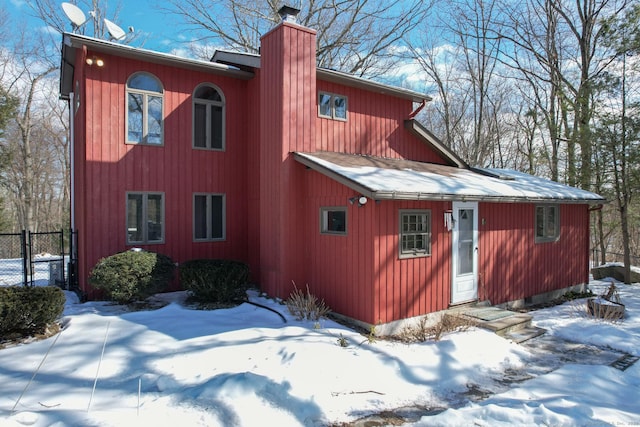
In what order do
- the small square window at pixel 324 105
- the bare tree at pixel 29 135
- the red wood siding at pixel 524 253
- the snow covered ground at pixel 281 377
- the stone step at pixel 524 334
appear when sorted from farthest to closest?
the bare tree at pixel 29 135 < the small square window at pixel 324 105 < the red wood siding at pixel 524 253 < the stone step at pixel 524 334 < the snow covered ground at pixel 281 377

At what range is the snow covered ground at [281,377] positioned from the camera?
12.7 ft

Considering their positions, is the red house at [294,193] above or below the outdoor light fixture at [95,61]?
below

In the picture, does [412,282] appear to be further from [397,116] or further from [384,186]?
[397,116]

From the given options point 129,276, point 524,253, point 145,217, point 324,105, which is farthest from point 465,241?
point 145,217

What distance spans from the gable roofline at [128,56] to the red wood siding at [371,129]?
2.31 meters

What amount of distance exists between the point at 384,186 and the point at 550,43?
56.0ft

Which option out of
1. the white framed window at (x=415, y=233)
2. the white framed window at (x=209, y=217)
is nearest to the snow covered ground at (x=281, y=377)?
the white framed window at (x=415, y=233)

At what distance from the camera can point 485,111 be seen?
78.6ft

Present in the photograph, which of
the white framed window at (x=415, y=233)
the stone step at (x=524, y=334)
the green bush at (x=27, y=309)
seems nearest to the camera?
the green bush at (x=27, y=309)

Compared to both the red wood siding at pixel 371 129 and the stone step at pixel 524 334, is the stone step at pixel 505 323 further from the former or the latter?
the red wood siding at pixel 371 129

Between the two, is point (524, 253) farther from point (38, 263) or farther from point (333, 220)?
point (38, 263)

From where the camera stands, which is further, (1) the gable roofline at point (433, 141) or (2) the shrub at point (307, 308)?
(1) the gable roofline at point (433, 141)

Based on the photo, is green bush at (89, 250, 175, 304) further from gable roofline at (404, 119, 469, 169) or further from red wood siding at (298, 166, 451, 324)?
gable roofline at (404, 119, 469, 169)

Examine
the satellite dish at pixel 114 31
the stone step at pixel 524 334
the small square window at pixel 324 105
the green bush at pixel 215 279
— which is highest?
the satellite dish at pixel 114 31
